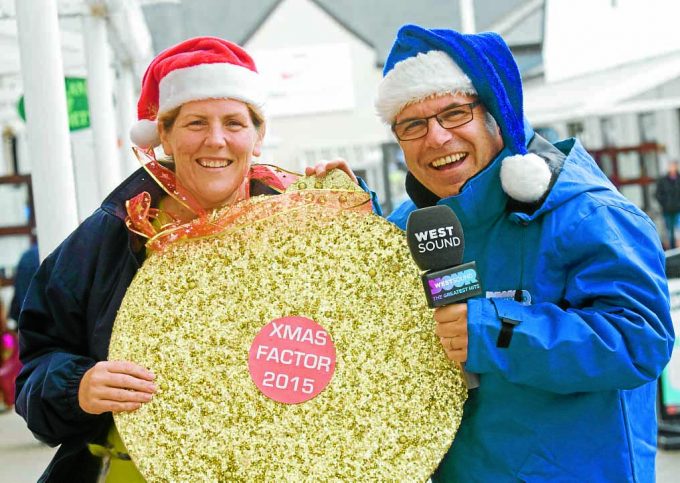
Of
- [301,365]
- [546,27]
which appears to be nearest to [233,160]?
[301,365]

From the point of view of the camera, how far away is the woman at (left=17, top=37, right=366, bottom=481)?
5.77 ft

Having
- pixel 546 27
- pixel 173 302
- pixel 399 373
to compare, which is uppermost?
pixel 546 27

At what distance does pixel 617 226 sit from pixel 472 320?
0.33 meters

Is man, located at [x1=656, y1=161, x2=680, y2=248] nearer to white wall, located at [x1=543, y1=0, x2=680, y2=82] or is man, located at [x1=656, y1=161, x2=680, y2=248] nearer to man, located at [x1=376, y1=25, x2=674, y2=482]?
white wall, located at [x1=543, y1=0, x2=680, y2=82]

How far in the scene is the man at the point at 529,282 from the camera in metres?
1.59

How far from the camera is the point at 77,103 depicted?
679 centimetres

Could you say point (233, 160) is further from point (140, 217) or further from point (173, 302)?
point (173, 302)

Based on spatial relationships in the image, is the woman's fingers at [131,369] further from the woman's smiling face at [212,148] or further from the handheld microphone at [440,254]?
the handheld microphone at [440,254]

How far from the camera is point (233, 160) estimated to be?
5.89 feet

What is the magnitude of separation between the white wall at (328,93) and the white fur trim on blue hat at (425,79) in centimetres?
2011

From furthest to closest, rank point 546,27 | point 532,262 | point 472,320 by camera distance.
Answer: point 546,27
point 532,262
point 472,320

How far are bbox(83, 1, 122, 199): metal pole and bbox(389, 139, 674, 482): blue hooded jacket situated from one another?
477 cm

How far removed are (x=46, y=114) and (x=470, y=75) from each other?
7.52 ft

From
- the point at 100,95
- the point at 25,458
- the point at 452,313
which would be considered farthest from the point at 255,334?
the point at 100,95
